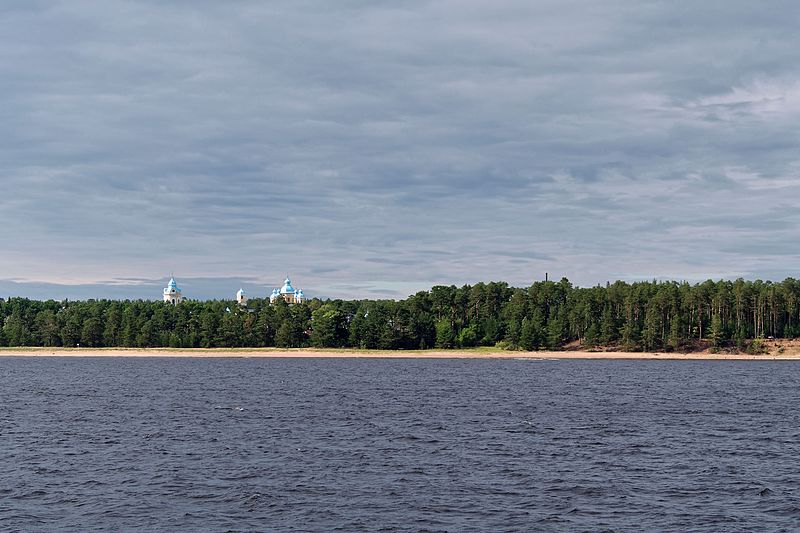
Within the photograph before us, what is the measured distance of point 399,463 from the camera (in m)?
55.9

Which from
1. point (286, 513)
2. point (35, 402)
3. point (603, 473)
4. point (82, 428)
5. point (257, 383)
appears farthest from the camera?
point (257, 383)

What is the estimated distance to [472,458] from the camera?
5803 cm

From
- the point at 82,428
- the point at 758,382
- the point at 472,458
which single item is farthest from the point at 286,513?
the point at 758,382

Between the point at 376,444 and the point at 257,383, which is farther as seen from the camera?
the point at 257,383

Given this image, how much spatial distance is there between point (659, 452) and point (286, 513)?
3230 centimetres

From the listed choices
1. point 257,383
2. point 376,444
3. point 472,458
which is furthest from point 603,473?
point 257,383

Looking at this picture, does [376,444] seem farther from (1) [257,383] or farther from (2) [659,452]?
(1) [257,383]

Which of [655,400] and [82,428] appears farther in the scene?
[655,400]

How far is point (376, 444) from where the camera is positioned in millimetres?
64438

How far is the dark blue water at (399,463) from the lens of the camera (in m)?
41.4

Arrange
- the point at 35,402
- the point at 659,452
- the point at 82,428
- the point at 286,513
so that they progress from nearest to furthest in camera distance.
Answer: the point at 286,513, the point at 659,452, the point at 82,428, the point at 35,402

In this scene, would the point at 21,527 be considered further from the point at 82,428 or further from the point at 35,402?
the point at 35,402

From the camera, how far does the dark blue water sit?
1629 inches

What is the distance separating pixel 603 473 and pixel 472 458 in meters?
9.69
